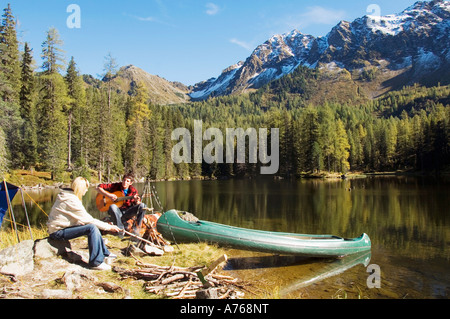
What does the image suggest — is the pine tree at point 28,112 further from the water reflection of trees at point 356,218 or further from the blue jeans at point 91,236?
the blue jeans at point 91,236

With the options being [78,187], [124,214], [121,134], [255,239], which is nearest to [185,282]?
[78,187]

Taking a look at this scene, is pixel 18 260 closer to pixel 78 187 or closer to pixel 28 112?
pixel 78 187

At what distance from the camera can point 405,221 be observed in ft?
59.5

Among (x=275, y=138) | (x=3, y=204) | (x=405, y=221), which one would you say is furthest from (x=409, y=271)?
(x=275, y=138)

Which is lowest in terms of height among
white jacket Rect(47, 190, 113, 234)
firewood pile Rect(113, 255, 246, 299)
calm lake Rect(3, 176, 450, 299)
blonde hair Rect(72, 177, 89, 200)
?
calm lake Rect(3, 176, 450, 299)

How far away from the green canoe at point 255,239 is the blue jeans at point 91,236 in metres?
3.93

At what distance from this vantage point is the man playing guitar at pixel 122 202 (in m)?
10.1

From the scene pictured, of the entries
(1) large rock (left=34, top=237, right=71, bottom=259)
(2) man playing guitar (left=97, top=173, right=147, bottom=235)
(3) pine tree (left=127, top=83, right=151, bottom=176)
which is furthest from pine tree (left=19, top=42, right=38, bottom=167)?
(1) large rock (left=34, top=237, right=71, bottom=259)

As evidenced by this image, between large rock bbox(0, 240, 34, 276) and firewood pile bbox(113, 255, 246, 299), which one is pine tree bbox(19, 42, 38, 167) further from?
firewood pile bbox(113, 255, 246, 299)

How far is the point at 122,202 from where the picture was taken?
10898 mm

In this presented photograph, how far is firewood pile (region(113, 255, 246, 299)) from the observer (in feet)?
21.3

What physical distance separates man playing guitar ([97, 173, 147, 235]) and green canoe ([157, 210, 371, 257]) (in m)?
1.36

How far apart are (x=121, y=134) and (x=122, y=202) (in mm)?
58740

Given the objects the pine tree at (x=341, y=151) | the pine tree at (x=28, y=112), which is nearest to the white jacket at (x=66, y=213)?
the pine tree at (x=28, y=112)
